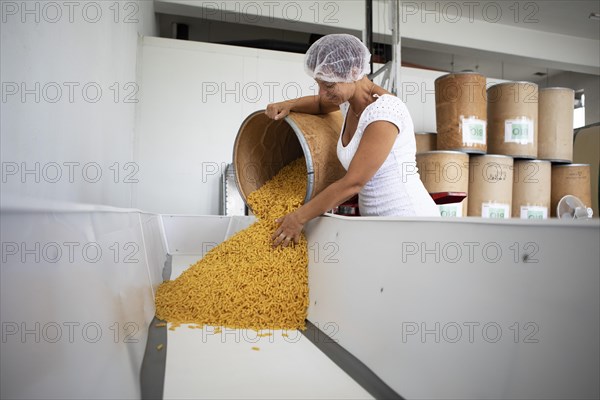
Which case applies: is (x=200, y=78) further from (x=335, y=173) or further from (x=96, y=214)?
(x=96, y=214)

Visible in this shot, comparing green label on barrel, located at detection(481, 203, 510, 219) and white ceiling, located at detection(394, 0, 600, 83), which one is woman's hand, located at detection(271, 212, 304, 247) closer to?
green label on barrel, located at detection(481, 203, 510, 219)

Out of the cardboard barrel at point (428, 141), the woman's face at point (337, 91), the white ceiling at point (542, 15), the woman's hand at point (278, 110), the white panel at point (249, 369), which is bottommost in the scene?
the white panel at point (249, 369)

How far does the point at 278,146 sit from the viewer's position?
2191 mm

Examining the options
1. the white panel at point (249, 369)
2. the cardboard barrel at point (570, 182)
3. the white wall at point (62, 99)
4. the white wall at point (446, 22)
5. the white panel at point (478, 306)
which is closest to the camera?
the white panel at point (478, 306)

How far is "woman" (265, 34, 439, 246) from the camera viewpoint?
1439 millimetres

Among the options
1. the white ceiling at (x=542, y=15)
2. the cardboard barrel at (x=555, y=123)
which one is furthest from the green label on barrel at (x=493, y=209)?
the white ceiling at (x=542, y=15)

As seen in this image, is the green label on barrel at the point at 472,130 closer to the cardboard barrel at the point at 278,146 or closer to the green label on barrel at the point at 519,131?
the green label on barrel at the point at 519,131

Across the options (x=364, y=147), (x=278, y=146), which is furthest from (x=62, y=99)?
(x=364, y=147)

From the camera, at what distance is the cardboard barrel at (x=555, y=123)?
3.33m

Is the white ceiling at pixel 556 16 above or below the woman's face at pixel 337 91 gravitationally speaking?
above

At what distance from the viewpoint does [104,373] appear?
2.71ft

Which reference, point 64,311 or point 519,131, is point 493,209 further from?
point 64,311

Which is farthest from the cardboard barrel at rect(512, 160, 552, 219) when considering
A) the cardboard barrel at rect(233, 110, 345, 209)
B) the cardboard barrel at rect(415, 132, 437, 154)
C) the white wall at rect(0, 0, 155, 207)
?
the white wall at rect(0, 0, 155, 207)

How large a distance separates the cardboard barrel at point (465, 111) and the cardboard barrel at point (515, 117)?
18 cm
